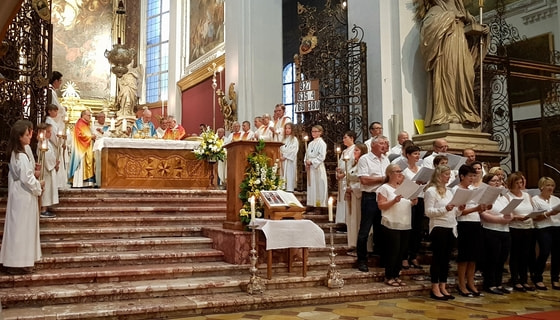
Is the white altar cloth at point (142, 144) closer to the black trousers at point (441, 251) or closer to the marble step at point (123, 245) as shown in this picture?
the marble step at point (123, 245)

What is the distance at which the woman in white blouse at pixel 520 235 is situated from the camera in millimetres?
7074

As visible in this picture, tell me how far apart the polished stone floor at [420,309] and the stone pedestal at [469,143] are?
11.4ft

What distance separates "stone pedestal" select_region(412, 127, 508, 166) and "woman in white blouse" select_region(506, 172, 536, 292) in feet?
7.16

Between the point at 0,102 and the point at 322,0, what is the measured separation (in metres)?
14.1

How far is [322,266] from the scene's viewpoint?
7051mm

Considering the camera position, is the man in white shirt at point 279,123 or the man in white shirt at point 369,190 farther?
the man in white shirt at point 279,123

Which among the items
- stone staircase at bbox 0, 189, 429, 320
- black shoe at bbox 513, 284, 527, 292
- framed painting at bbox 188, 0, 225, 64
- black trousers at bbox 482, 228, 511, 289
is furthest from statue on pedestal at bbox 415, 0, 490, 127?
framed painting at bbox 188, 0, 225, 64

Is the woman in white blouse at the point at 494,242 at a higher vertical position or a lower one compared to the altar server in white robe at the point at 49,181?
lower

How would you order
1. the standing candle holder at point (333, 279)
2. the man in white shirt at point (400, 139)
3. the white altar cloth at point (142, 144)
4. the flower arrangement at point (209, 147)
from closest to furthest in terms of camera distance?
1. the standing candle holder at point (333, 279)
2. the man in white shirt at point (400, 139)
3. the white altar cloth at point (142, 144)
4. the flower arrangement at point (209, 147)

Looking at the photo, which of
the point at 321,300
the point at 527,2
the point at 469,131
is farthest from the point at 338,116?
the point at 527,2

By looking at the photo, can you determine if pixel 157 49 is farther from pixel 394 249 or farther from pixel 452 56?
pixel 394 249

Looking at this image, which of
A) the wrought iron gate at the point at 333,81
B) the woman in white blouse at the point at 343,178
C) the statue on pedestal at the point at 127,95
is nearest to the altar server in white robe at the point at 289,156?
the wrought iron gate at the point at 333,81

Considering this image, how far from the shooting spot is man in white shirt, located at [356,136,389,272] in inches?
273

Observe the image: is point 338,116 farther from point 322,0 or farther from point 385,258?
point 322,0
